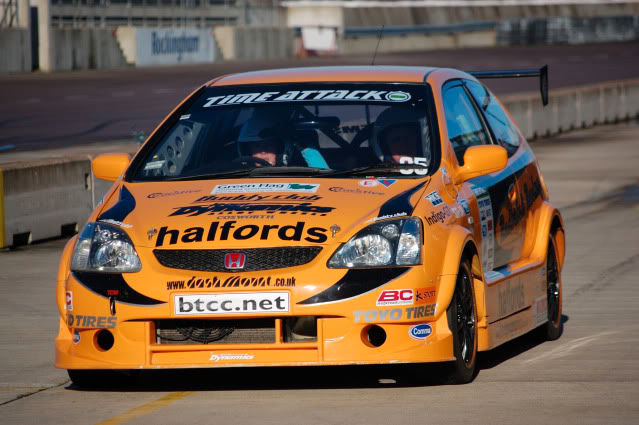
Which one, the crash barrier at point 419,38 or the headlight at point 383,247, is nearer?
the headlight at point 383,247

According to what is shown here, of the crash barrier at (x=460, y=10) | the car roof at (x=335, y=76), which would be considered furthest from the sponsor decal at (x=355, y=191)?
the crash barrier at (x=460, y=10)

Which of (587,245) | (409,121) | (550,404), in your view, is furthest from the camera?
(587,245)

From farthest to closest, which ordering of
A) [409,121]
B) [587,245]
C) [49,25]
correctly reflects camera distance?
1. [49,25]
2. [587,245]
3. [409,121]

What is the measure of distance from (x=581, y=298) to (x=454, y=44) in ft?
240

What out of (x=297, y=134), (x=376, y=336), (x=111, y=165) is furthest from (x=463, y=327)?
(x=111, y=165)

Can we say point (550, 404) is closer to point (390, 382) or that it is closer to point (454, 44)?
point (390, 382)

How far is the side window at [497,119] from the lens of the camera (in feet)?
28.8

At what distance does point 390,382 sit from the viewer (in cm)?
728

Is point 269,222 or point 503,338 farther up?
point 269,222

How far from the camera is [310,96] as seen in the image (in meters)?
8.02

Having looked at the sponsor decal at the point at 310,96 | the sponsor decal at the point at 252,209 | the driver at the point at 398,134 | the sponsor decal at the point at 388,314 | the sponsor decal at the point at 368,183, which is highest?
the sponsor decal at the point at 310,96

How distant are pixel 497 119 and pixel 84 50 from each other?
4355 cm

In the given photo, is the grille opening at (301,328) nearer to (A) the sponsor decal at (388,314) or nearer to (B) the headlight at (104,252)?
(A) the sponsor decal at (388,314)

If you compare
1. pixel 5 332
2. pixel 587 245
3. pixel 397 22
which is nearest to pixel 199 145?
pixel 5 332
